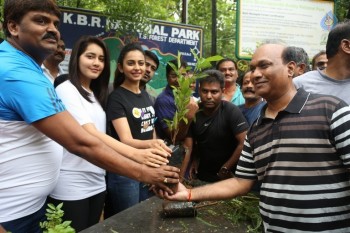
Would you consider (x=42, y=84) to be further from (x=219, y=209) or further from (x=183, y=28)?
(x=183, y=28)

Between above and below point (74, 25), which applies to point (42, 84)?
below

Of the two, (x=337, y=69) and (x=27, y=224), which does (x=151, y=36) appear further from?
(x=27, y=224)

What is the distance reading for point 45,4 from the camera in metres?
2.00

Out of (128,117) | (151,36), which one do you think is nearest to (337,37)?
(128,117)

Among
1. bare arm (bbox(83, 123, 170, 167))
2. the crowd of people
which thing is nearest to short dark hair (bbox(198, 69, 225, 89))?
the crowd of people

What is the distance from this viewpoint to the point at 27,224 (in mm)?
2000

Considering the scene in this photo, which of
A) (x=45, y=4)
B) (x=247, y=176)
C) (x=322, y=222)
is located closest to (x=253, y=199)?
(x=247, y=176)

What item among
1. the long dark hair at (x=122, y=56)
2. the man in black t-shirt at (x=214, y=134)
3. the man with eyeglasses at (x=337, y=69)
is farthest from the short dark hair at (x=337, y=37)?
the long dark hair at (x=122, y=56)

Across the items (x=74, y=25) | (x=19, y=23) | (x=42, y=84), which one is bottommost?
(x=42, y=84)

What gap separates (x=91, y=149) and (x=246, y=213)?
1.40 metres

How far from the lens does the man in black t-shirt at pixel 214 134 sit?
11.2 ft

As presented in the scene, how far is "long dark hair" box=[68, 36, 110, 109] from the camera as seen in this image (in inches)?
109

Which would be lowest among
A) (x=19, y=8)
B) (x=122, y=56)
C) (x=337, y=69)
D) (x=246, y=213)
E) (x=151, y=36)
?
(x=246, y=213)

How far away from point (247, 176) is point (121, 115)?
135cm
